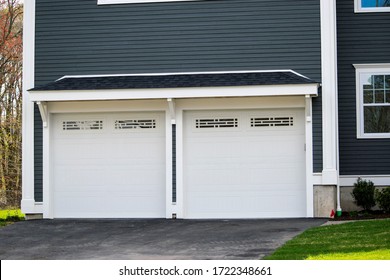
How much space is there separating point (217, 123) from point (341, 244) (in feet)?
18.3

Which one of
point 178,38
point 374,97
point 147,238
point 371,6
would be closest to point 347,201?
point 374,97

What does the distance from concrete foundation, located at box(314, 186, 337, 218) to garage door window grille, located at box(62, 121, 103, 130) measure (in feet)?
16.4

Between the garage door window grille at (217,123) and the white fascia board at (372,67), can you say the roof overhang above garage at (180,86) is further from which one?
the white fascia board at (372,67)

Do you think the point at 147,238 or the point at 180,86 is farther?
the point at 180,86

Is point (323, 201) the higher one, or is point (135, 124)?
point (135, 124)

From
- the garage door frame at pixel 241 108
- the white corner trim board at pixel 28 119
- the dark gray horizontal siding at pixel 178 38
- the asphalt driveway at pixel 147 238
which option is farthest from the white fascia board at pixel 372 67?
the white corner trim board at pixel 28 119

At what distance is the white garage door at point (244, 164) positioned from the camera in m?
16.8

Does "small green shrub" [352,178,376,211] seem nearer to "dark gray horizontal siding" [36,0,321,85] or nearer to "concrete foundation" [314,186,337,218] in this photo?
"concrete foundation" [314,186,337,218]

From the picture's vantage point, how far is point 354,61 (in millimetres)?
18438

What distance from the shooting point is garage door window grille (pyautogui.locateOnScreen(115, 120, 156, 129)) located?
56.6 ft

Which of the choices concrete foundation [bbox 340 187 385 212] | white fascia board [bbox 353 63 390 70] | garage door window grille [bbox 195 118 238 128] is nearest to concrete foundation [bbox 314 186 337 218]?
concrete foundation [bbox 340 187 385 212]

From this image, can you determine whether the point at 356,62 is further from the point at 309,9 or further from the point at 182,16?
the point at 182,16

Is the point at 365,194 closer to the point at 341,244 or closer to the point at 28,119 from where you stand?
the point at 341,244

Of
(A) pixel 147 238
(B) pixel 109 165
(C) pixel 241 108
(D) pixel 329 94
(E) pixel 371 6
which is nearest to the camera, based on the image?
(A) pixel 147 238
